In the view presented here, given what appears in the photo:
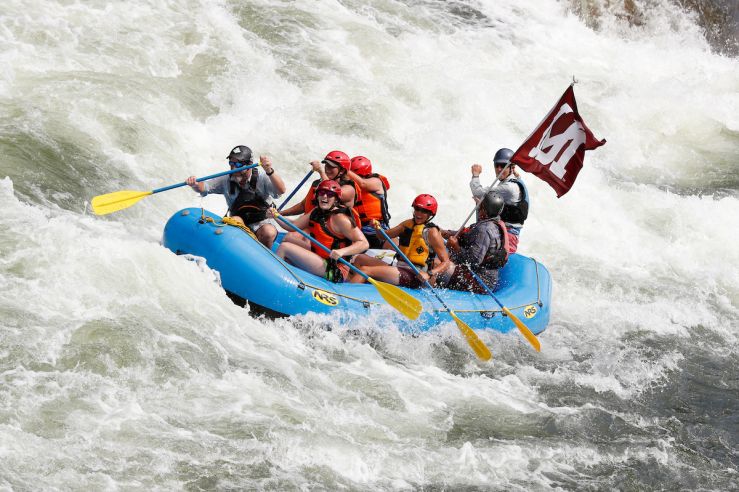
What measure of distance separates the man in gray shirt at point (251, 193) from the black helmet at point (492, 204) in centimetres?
167

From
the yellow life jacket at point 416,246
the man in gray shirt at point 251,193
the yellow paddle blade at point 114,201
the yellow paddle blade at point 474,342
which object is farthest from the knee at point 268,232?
the yellow paddle blade at point 474,342

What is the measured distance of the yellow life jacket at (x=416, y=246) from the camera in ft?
25.7

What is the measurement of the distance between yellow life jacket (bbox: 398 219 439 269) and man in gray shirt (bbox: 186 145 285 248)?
3.51 ft

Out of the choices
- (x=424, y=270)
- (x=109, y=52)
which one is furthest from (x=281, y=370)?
(x=109, y=52)

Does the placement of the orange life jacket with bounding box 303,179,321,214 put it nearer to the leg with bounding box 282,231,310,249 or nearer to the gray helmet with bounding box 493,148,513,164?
the leg with bounding box 282,231,310,249

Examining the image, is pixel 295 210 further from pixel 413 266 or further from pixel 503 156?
pixel 503 156

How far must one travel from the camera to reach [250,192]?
790 centimetres

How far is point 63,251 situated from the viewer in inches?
271

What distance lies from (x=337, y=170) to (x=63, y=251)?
2304 millimetres

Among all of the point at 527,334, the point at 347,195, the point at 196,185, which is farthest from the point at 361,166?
the point at 527,334

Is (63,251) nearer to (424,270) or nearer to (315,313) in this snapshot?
(315,313)

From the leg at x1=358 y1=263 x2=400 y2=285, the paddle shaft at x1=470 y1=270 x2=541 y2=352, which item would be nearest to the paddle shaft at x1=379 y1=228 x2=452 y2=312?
the leg at x1=358 y1=263 x2=400 y2=285

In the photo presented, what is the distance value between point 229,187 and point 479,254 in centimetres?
215

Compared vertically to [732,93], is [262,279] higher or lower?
lower
